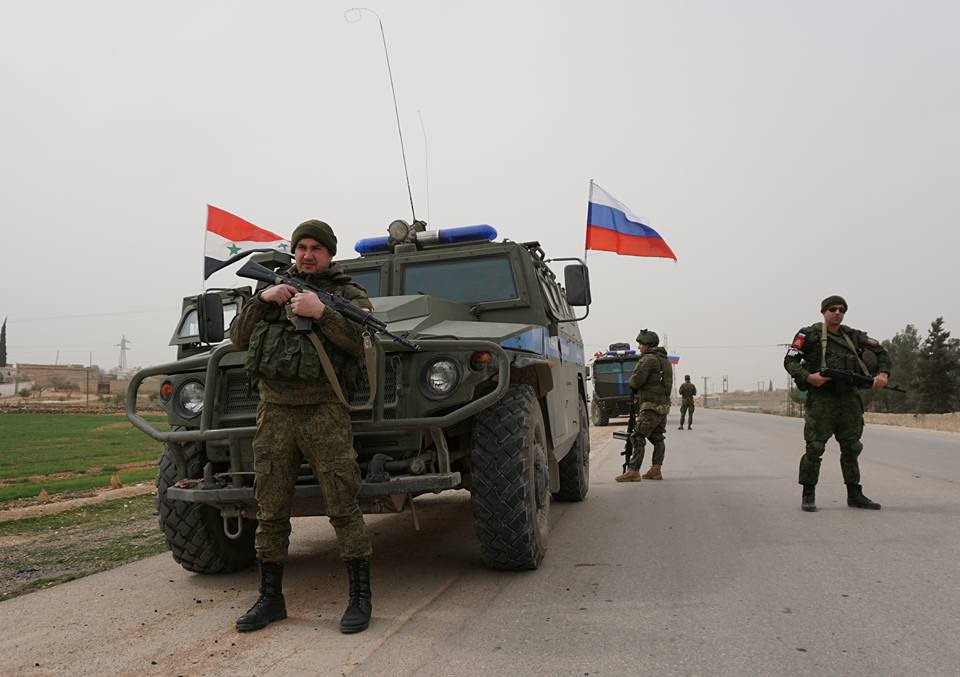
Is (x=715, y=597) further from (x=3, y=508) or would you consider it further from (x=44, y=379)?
(x=44, y=379)

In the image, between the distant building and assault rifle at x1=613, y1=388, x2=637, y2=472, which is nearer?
assault rifle at x1=613, y1=388, x2=637, y2=472

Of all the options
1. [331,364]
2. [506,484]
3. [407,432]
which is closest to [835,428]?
[506,484]

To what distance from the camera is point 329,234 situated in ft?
12.1

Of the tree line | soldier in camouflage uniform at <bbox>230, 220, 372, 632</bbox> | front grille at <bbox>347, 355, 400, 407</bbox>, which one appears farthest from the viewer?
the tree line

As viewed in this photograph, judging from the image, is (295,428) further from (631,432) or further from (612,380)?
(612,380)

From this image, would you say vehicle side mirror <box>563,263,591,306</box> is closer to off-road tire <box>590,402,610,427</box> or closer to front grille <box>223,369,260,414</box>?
front grille <box>223,369,260,414</box>

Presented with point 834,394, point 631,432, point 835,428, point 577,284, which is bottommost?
point 631,432

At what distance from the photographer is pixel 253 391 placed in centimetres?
388

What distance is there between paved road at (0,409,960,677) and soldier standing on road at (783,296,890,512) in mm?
416

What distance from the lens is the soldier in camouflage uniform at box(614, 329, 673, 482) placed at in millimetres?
9062

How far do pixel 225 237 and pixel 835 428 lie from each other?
9529 mm

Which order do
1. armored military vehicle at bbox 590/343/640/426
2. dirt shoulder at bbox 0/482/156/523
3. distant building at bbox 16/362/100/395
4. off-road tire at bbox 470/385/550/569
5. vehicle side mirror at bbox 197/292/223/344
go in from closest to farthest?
off-road tire at bbox 470/385/550/569 → vehicle side mirror at bbox 197/292/223/344 → dirt shoulder at bbox 0/482/156/523 → armored military vehicle at bbox 590/343/640/426 → distant building at bbox 16/362/100/395

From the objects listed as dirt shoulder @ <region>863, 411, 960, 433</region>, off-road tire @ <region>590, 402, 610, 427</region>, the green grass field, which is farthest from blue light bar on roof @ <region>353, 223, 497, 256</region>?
off-road tire @ <region>590, 402, 610, 427</region>

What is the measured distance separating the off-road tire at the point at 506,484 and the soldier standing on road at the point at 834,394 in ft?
10.8
